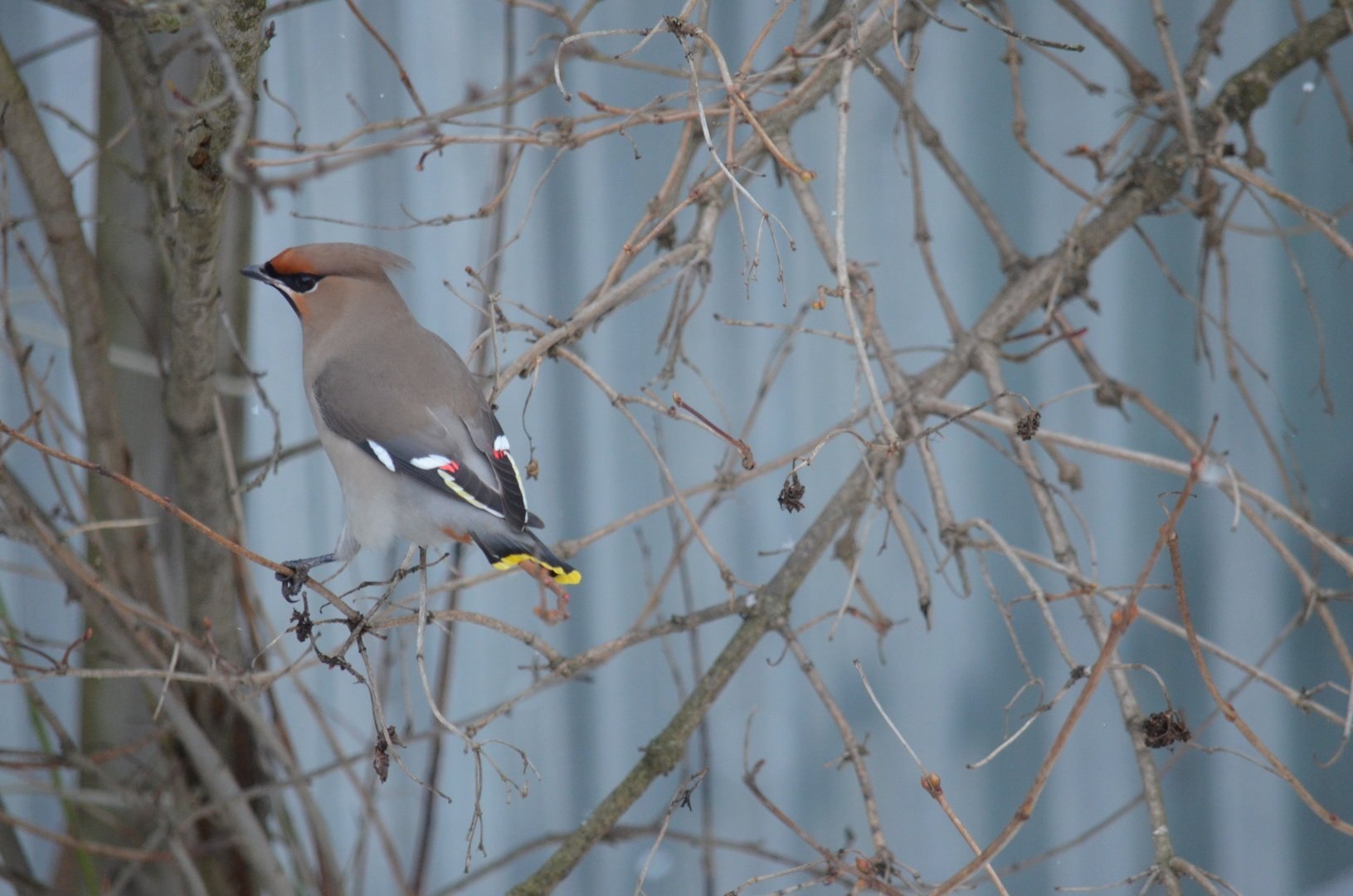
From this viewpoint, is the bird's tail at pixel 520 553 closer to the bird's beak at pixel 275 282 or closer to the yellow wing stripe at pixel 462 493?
the yellow wing stripe at pixel 462 493

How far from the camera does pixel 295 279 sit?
215 centimetres

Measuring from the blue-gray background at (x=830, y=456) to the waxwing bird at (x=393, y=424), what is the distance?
0.81 meters

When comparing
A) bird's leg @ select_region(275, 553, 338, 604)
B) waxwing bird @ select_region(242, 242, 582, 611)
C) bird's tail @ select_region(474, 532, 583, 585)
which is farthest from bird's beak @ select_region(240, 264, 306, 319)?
bird's tail @ select_region(474, 532, 583, 585)

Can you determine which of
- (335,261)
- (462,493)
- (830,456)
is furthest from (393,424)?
(830,456)

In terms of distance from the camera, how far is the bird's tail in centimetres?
185

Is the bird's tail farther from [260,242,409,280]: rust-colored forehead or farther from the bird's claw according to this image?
[260,242,409,280]: rust-colored forehead

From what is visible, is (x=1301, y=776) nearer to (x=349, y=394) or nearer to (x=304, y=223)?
(x=349, y=394)

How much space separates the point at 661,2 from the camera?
306 centimetres

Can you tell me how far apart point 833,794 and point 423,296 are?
1635 mm

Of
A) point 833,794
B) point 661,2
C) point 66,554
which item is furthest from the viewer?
point 833,794

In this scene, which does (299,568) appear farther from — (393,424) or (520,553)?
(520,553)

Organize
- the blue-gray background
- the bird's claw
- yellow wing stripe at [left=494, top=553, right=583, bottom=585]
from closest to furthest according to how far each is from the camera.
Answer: the bird's claw, yellow wing stripe at [left=494, top=553, right=583, bottom=585], the blue-gray background

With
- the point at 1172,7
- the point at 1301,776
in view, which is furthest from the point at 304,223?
the point at 1301,776

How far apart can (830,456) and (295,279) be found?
58.2 inches
